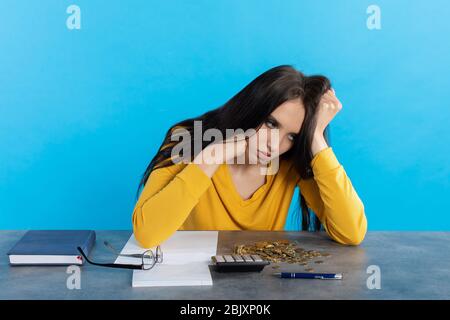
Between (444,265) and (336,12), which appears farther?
(336,12)

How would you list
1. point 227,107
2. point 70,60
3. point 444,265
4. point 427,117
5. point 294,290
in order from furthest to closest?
point 427,117
point 70,60
point 227,107
point 444,265
point 294,290

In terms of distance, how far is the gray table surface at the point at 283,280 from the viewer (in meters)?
1.11

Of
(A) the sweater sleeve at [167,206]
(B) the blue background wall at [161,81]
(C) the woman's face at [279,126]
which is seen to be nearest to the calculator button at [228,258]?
(A) the sweater sleeve at [167,206]

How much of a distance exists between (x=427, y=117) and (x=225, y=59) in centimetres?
116

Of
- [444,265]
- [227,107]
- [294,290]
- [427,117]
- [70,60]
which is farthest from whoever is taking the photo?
[427,117]

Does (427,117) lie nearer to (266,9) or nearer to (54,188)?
(266,9)

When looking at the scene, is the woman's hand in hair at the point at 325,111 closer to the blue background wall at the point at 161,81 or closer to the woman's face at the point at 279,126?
the woman's face at the point at 279,126

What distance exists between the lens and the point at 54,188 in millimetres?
3184

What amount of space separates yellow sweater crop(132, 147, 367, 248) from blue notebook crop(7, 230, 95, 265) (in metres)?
Answer: 0.15

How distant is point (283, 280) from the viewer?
1.20m

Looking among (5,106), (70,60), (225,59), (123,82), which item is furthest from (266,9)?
(5,106)

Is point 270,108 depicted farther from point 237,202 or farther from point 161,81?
point 161,81

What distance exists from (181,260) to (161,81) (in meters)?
1.90

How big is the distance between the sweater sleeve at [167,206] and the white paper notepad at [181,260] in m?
0.03
